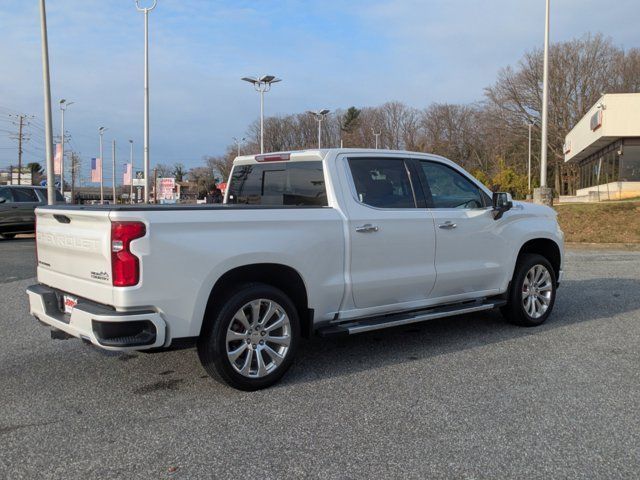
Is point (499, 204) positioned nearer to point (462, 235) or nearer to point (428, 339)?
point (462, 235)

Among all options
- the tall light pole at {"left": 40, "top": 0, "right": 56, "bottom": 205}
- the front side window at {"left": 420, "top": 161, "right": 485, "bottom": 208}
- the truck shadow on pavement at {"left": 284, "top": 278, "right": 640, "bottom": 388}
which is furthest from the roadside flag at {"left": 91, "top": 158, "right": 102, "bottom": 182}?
the front side window at {"left": 420, "top": 161, "right": 485, "bottom": 208}

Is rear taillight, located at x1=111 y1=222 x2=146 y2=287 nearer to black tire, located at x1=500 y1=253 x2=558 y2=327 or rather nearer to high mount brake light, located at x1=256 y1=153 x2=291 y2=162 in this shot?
high mount brake light, located at x1=256 y1=153 x2=291 y2=162

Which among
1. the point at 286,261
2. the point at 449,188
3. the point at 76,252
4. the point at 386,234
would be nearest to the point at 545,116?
the point at 449,188

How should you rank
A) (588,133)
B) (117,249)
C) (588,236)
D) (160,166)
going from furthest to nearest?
(160,166), (588,133), (588,236), (117,249)

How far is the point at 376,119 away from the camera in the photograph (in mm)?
85062

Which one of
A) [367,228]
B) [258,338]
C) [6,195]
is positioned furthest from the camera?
[6,195]

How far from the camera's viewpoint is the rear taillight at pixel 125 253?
384 cm

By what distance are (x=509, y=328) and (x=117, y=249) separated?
4.46 meters

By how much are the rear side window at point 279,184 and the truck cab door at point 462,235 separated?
1163mm

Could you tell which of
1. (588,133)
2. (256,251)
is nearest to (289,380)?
(256,251)

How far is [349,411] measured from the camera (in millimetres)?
4047

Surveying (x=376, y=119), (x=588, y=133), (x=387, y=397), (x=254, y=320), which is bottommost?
(x=387, y=397)

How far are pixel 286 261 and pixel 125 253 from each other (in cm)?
123

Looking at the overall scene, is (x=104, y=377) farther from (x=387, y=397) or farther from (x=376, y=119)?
(x=376, y=119)
